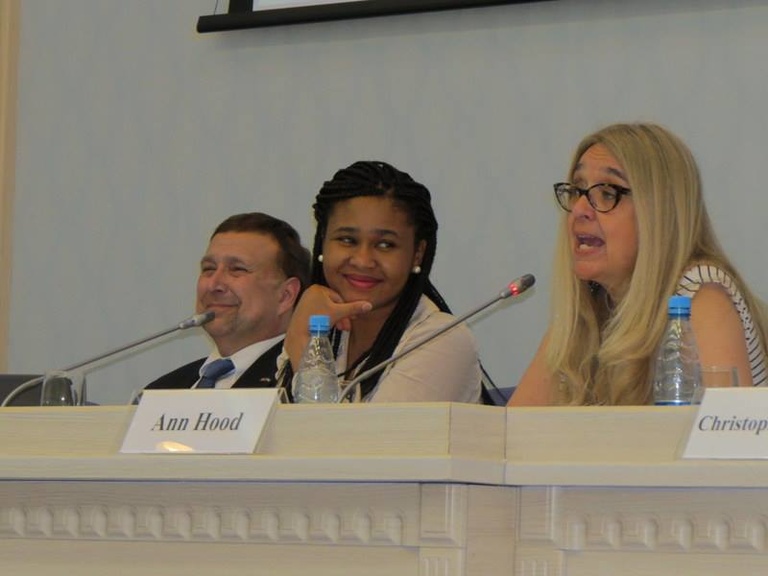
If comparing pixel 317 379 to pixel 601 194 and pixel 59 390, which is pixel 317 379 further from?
pixel 601 194

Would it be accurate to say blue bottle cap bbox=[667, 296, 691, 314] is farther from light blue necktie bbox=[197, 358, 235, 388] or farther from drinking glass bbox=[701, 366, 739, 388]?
light blue necktie bbox=[197, 358, 235, 388]

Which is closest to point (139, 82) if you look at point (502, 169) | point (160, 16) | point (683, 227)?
point (160, 16)

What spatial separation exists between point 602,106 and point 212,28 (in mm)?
1081

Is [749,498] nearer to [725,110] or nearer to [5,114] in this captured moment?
[725,110]

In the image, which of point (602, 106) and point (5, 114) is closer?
point (602, 106)

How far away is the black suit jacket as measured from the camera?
2898 millimetres

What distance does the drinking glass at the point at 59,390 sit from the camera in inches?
88.7

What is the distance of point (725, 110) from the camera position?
314 cm

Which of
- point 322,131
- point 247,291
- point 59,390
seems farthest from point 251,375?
point 322,131

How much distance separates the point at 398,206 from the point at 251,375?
1.56 ft

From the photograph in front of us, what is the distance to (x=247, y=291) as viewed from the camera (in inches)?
123

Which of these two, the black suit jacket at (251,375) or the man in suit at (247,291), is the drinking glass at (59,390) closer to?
the black suit jacket at (251,375)

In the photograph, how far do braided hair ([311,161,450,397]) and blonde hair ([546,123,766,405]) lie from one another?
1.50ft

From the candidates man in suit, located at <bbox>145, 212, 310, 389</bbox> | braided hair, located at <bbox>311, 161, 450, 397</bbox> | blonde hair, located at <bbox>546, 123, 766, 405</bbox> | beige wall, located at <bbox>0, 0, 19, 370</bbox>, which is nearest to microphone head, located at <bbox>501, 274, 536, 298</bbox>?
blonde hair, located at <bbox>546, 123, 766, 405</bbox>
